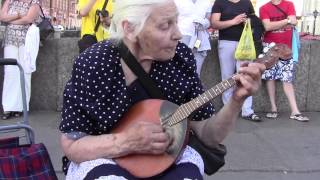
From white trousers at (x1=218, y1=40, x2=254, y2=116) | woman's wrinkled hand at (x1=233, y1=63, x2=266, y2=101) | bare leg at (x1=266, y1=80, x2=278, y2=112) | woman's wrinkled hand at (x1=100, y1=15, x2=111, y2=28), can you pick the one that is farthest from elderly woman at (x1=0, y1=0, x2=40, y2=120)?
woman's wrinkled hand at (x1=233, y1=63, x2=266, y2=101)

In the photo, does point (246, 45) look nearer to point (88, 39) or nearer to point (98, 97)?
point (88, 39)

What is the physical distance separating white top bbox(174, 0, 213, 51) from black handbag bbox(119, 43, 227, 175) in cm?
359

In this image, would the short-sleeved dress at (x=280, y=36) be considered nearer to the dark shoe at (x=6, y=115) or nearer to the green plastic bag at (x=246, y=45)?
the green plastic bag at (x=246, y=45)

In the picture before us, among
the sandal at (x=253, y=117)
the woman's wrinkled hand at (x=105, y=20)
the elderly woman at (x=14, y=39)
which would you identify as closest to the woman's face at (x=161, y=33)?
the woman's wrinkled hand at (x=105, y=20)

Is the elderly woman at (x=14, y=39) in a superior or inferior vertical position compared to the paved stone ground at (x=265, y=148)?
superior

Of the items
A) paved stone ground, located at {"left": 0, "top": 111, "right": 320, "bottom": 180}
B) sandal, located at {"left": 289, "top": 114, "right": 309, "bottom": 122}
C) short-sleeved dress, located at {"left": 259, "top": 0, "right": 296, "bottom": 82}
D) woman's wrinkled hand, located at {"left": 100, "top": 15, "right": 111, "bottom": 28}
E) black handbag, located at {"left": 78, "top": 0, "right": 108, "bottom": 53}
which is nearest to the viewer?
paved stone ground, located at {"left": 0, "top": 111, "right": 320, "bottom": 180}

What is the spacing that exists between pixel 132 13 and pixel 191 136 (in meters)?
0.71

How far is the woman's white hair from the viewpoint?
270cm

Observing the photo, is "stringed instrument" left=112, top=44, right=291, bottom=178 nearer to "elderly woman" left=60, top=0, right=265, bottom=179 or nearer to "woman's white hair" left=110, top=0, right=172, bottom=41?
"elderly woman" left=60, top=0, right=265, bottom=179

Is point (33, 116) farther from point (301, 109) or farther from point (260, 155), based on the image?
point (301, 109)

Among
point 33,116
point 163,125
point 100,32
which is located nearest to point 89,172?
point 163,125

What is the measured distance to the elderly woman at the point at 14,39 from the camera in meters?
6.59

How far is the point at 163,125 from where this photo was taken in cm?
268

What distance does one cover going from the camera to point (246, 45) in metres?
6.22
